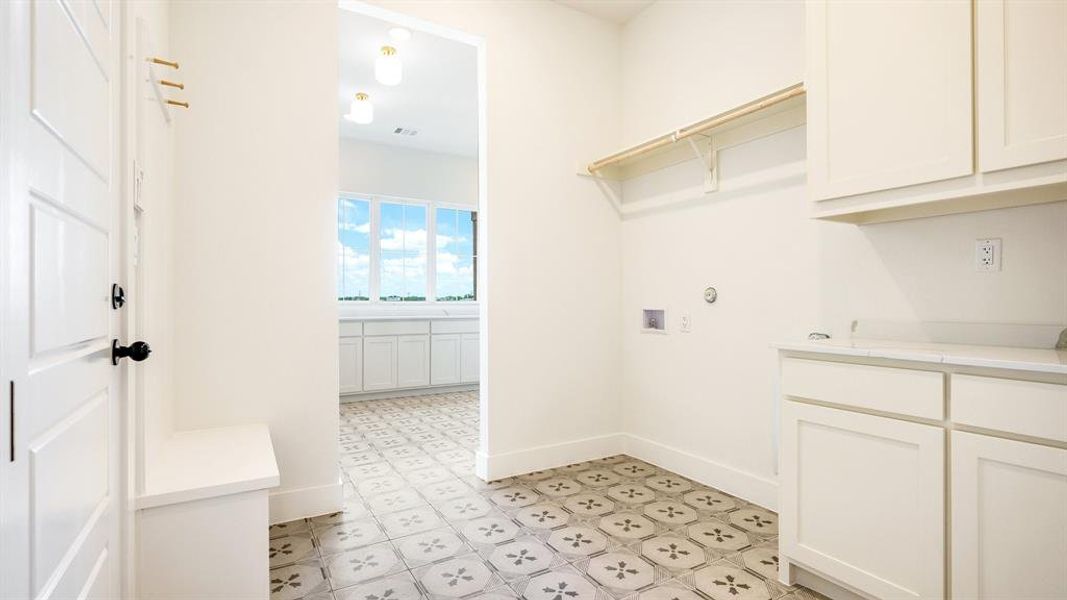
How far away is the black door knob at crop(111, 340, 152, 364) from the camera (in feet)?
4.14

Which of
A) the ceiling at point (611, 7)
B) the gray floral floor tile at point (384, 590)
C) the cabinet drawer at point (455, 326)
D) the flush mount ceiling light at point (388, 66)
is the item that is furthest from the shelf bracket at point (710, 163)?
the cabinet drawer at point (455, 326)

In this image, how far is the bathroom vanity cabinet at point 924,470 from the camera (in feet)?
4.19

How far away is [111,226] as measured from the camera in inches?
48.6

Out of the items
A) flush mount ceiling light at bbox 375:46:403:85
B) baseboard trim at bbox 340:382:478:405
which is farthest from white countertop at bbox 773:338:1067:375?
baseboard trim at bbox 340:382:478:405

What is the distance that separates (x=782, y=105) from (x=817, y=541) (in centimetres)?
181

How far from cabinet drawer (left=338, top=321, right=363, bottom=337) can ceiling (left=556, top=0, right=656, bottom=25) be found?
11.6 ft

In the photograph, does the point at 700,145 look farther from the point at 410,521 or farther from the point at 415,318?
the point at 415,318

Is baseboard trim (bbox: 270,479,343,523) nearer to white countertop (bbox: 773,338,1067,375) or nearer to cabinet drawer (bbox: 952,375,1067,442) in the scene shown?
white countertop (bbox: 773,338,1067,375)

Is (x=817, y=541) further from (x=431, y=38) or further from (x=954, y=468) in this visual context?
(x=431, y=38)

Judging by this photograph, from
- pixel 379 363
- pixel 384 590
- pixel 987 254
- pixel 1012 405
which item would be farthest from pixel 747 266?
pixel 379 363

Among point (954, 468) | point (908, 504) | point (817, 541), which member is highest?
point (954, 468)

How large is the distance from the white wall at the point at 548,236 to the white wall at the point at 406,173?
123 inches

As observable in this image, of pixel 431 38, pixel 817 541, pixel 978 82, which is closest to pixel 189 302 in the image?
pixel 431 38

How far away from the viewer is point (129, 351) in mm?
1292
